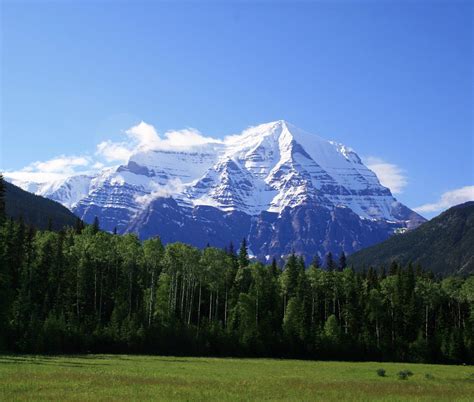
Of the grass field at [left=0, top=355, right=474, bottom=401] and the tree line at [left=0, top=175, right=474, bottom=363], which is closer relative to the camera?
the grass field at [left=0, top=355, right=474, bottom=401]

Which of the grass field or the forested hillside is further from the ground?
the forested hillside

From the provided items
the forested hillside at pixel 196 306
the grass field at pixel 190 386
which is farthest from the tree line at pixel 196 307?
the grass field at pixel 190 386

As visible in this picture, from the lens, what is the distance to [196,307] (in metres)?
140

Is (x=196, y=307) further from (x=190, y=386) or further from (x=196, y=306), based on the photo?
(x=190, y=386)

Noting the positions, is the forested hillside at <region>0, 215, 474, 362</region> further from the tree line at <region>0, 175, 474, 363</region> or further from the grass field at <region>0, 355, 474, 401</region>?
the grass field at <region>0, 355, 474, 401</region>

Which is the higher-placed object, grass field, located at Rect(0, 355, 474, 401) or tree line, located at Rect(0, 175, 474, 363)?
tree line, located at Rect(0, 175, 474, 363)

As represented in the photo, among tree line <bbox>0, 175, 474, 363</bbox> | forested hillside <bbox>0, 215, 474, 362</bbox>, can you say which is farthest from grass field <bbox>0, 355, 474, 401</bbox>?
forested hillside <bbox>0, 215, 474, 362</bbox>

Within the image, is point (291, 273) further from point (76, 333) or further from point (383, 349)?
point (76, 333)

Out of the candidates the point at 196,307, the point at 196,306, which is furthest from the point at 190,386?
the point at 196,307

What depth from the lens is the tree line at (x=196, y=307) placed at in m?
103

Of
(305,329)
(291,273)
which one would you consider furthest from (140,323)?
(291,273)

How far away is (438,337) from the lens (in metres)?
130

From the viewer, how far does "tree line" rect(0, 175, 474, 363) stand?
10256 centimetres

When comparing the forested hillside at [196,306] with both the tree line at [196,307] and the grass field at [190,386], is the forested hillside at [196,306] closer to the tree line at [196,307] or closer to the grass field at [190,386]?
the tree line at [196,307]
